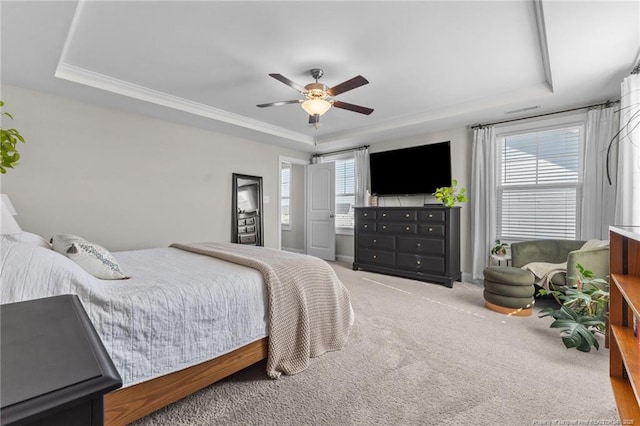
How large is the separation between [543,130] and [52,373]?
498 cm

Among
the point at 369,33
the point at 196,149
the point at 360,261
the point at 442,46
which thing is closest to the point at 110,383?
the point at 369,33

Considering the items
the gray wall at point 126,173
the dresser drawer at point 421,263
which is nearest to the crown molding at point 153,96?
the gray wall at point 126,173

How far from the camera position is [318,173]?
626 cm

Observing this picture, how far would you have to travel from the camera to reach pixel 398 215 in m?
4.65

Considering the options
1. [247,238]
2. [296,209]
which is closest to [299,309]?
[247,238]

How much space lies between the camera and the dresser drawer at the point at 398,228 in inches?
177

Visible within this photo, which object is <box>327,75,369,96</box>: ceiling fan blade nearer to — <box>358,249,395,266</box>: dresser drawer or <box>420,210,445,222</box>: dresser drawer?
<box>420,210,445,222</box>: dresser drawer

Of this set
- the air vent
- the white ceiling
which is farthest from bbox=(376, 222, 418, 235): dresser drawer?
the air vent

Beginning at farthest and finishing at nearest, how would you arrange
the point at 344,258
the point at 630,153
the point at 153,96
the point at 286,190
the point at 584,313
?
the point at 286,190, the point at 344,258, the point at 153,96, the point at 630,153, the point at 584,313

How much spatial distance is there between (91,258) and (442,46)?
9.99ft

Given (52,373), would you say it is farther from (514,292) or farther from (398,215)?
(398,215)

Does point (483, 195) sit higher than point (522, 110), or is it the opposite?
point (522, 110)

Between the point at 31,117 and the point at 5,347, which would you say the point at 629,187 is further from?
the point at 31,117

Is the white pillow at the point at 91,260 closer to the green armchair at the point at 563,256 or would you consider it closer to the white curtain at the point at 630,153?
the green armchair at the point at 563,256
